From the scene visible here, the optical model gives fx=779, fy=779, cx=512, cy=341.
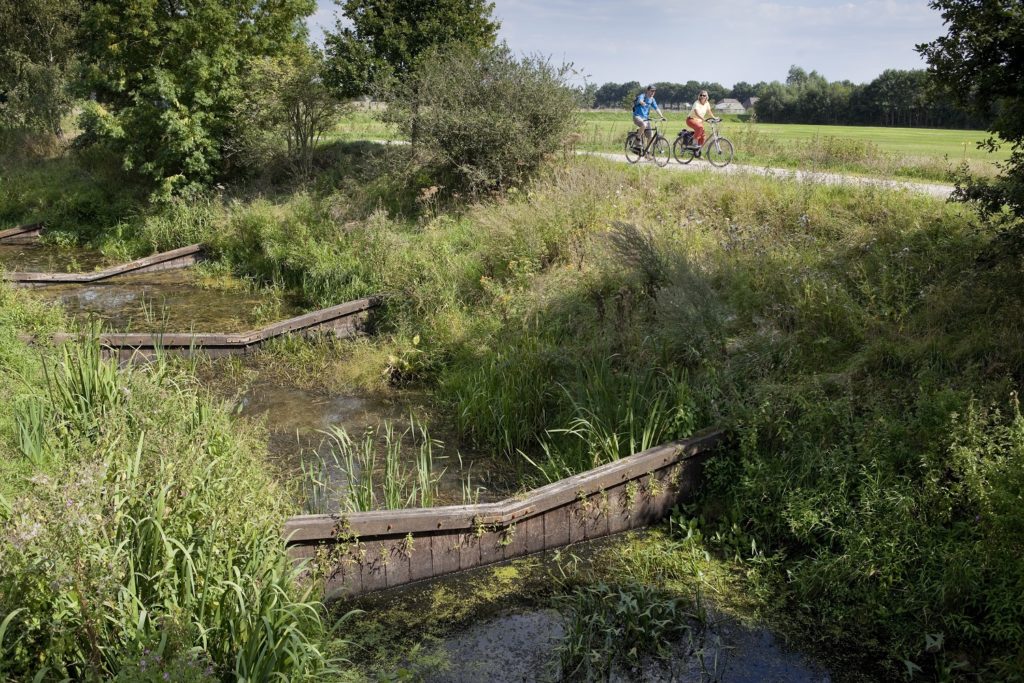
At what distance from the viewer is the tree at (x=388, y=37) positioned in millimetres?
18312

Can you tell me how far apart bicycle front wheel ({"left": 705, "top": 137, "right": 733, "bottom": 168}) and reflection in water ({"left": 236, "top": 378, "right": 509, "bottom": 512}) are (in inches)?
395

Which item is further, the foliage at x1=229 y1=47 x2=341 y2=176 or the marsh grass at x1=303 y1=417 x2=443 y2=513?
the foliage at x1=229 y1=47 x2=341 y2=176

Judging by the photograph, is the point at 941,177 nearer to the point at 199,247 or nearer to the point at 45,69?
the point at 199,247

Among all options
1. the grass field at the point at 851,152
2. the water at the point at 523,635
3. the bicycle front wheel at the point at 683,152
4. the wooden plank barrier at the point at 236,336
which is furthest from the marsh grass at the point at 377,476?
the bicycle front wheel at the point at 683,152

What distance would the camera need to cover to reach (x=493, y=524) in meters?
6.00

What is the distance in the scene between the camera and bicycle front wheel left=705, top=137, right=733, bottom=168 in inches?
651

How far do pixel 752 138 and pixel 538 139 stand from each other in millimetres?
6587

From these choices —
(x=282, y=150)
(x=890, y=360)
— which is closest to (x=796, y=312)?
(x=890, y=360)

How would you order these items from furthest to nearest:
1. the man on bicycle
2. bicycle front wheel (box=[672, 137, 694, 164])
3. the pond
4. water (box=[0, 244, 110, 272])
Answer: the man on bicycle < bicycle front wheel (box=[672, 137, 694, 164]) < water (box=[0, 244, 110, 272]) < the pond

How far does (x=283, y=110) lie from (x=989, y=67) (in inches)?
617

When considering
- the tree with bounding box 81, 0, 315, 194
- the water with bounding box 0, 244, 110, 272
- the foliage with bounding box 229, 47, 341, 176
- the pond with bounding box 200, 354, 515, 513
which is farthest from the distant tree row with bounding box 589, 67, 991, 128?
the pond with bounding box 200, 354, 515, 513

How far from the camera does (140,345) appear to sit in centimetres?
912

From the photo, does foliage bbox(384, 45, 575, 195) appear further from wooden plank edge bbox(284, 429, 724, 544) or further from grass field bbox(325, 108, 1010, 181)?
wooden plank edge bbox(284, 429, 724, 544)

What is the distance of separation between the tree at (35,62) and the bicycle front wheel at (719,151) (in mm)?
20371
